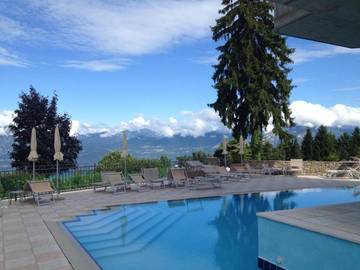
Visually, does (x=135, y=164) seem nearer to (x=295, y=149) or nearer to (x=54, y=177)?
(x=54, y=177)

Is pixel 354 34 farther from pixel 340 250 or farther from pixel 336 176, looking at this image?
pixel 336 176

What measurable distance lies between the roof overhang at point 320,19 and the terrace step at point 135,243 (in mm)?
5331

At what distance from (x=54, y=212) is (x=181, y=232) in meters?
4.03

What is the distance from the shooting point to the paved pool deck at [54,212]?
6758 mm

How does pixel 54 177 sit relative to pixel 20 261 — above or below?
above

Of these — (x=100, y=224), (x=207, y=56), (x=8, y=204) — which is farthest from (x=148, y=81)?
(x=100, y=224)

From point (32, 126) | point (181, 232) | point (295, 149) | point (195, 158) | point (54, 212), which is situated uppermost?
point (32, 126)

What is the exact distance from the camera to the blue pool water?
24.7 ft

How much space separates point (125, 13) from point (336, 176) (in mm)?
13249

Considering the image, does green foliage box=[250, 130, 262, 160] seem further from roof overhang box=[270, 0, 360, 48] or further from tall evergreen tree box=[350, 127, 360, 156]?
roof overhang box=[270, 0, 360, 48]

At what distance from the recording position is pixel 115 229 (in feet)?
33.1

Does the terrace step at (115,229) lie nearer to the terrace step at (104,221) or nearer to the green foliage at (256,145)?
the terrace step at (104,221)

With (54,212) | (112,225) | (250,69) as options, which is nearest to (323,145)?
(250,69)

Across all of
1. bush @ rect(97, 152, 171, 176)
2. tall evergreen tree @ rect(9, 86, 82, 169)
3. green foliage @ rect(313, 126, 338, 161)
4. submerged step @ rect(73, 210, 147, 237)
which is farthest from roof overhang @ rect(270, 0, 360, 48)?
green foliage @ rect(313, 126, 338, 161)
